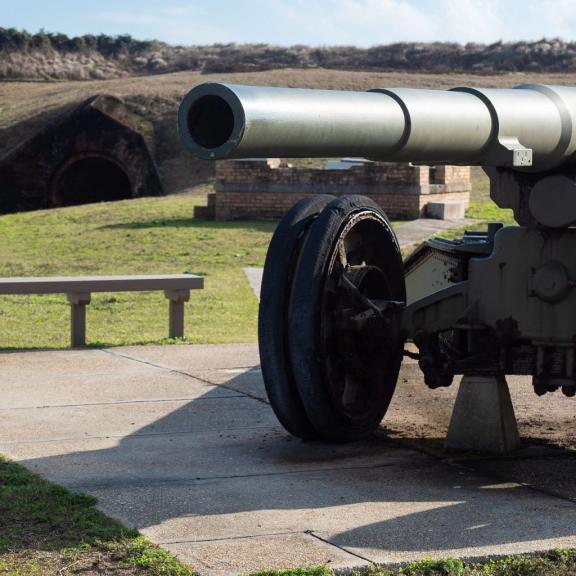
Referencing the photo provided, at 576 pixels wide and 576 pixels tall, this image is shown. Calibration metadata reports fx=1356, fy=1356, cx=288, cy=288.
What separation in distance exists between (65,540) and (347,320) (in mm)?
1981

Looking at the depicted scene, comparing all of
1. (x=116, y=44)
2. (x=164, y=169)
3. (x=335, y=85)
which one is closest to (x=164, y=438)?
(x=164, y=169)

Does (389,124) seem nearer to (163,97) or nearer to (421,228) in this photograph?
(421,228)

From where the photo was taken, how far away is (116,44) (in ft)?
168

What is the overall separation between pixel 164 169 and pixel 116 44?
76.2 feet

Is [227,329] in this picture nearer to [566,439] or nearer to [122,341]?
[122,341]

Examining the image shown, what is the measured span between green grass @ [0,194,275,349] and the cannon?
4275mm

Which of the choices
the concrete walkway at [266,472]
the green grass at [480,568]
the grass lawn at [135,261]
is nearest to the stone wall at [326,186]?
the grass lawn at [135,261]

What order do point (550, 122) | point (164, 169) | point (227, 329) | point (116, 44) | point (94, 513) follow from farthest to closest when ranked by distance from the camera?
point (116, 44)
point (164, 169)
point (227, 329)
point (550, 122)
point (94, 513)

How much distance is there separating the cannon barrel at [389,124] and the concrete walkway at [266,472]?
134cm

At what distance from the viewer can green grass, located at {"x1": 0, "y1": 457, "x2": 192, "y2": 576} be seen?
4.39 meters

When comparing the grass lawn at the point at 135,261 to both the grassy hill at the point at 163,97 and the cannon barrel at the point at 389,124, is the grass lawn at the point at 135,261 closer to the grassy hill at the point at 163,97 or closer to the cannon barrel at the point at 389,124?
the grassy hill at the point at 163,97

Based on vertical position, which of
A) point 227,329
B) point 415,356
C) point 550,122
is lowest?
point 227,329

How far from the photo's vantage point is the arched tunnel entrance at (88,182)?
3031cm

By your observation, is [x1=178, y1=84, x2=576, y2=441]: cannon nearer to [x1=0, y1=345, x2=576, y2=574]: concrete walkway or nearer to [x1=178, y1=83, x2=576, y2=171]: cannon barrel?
[x1=178, y1=83, x2=576, y2=171]: cannon barrel
